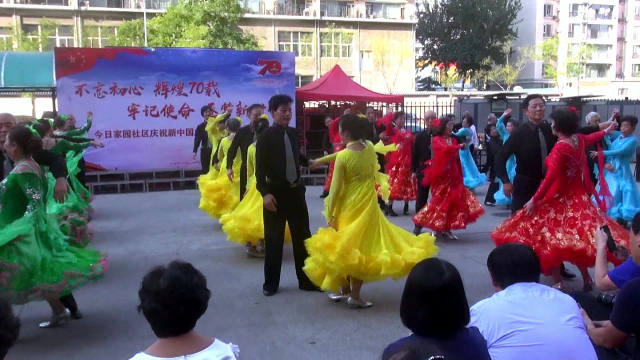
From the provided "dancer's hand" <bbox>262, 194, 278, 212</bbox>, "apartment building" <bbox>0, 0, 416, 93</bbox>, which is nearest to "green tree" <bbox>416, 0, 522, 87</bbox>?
"apartment building" <bbox>0, 0, 416, 93</bbox>

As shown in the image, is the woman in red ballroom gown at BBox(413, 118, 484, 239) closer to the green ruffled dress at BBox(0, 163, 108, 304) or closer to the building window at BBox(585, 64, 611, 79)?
the green ruffled dress at BBox(0, 163, 108, 304)

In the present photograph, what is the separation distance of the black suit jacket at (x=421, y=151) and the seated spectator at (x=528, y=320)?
584 cm

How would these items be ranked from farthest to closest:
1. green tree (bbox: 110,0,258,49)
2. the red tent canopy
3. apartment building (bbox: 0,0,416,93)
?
apartment building (bbox: 0,0,416,93) → green tree (bbox: 110,0,258,49) → the red tent canopy

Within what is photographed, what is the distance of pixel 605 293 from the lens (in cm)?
318

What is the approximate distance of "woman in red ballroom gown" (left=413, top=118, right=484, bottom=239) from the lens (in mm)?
7879

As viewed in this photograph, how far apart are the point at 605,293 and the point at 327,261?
7.61 ft

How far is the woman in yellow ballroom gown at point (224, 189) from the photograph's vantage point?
8.45 meters

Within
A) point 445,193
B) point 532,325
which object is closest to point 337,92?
point 445,193

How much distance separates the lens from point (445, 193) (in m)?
7.94

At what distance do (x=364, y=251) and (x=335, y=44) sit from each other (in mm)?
46049

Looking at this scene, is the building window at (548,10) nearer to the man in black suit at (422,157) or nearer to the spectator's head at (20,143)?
the man in black suit at (422,157)

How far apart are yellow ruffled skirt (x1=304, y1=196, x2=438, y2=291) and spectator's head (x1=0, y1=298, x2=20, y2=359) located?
3.26 metres

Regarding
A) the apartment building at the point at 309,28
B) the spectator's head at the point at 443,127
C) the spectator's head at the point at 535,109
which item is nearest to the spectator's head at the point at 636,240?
the spectator's head at the point at 535,109

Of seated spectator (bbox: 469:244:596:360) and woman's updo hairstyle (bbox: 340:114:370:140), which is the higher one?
woman's updo hairstyle (bbox: 340:114:370:140)
